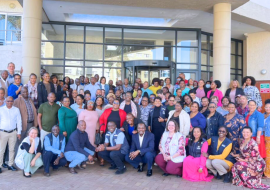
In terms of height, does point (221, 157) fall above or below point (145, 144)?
below

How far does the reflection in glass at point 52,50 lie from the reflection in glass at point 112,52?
2298 millimetres

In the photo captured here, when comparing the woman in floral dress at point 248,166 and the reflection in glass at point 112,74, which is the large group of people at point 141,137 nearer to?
the woman in floral dress at point 248,166

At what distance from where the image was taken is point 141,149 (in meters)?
5.86

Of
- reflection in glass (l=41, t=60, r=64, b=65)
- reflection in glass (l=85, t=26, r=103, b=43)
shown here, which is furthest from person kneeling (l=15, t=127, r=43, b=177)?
reflection in glass (l=85, t=26, r=103, b=43)

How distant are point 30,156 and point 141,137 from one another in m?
2.54

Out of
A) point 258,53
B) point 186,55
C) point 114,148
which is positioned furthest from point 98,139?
point 258,53

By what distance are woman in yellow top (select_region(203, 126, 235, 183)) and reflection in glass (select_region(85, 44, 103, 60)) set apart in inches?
354

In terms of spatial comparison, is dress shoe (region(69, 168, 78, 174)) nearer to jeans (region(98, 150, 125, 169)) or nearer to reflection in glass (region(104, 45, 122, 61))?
jeans (region(98, 150, 125, 169))

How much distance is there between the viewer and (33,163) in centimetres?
551

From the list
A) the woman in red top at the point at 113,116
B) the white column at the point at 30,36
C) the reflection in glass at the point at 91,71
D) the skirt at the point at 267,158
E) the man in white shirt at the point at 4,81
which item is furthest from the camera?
the reflection in glass at the point at 91,71

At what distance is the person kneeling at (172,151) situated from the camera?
5527 mm

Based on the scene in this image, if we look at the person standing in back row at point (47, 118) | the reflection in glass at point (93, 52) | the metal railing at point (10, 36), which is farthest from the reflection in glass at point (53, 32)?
the person standing in back row at point (47, 118)

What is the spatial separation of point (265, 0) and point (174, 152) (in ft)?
33.7

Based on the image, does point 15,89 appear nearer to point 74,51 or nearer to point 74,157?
point 74,157
